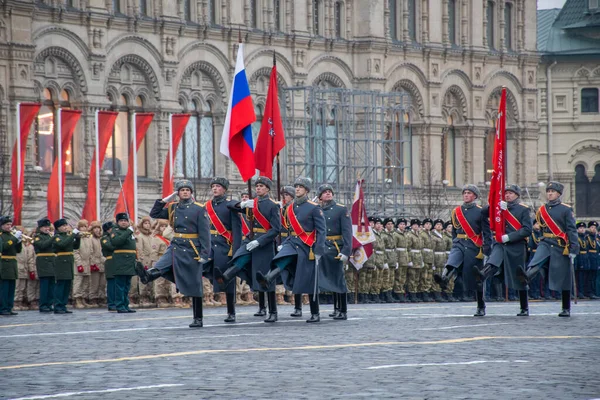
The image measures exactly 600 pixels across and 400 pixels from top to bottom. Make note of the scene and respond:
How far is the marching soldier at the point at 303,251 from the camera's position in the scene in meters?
18.4

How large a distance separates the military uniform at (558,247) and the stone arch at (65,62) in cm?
2319

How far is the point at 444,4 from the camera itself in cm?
5497

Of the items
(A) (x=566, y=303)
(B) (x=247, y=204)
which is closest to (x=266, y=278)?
(B) (x=247, y=204)

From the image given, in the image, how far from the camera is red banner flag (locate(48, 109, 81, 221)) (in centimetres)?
2803

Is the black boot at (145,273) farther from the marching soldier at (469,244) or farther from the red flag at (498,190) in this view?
the red flag at (498,190)

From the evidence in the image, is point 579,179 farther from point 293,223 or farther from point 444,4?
point 293,223

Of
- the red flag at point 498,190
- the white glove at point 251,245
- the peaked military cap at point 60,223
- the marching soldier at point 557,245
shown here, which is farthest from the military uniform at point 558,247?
the peaked military cap at point 60,223

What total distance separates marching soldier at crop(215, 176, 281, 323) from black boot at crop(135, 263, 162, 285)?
0.90m

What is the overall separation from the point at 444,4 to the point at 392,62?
14.5ft

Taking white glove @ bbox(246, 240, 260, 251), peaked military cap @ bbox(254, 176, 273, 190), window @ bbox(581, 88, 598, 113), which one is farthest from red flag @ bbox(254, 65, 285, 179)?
window @ bbox(581, 88, 598, 113)

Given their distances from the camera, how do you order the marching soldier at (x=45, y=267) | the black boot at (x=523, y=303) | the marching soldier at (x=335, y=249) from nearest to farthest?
1. the marching soldier at (x=335, y=249)
2. the black boot at (x=523, y=303)
3. the marching soldier at (x=45, y=267)

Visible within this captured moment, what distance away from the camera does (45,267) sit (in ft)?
78.6

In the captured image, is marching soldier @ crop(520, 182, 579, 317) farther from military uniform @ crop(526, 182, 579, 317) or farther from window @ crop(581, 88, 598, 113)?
window @ crop(581, 88, 598, 113)

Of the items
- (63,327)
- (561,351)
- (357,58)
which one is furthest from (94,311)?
(357,58)
